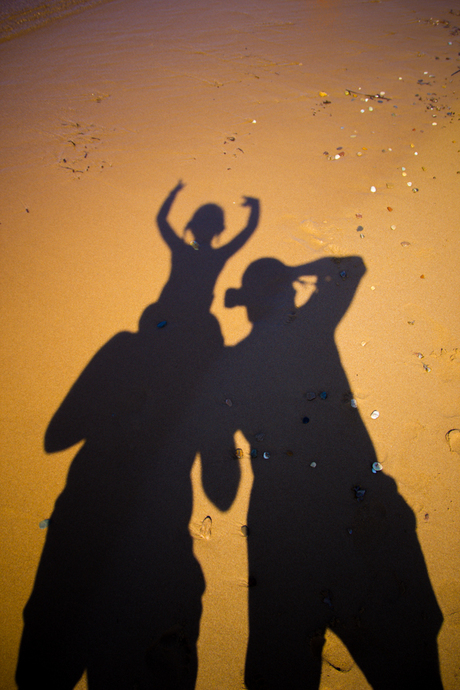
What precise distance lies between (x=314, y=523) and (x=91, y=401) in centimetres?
213

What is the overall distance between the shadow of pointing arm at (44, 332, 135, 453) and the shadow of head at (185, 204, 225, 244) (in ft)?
5.91

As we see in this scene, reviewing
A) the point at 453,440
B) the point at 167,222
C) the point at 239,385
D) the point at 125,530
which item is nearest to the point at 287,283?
the point at 239,385

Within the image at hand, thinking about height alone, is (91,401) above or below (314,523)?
above

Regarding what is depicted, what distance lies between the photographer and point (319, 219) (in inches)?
167

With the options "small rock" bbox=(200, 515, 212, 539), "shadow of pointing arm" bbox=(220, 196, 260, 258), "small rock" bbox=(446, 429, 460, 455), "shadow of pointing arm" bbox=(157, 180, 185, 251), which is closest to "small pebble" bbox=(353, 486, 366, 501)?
"small rock" bbox=(446, 429, 460, 455)

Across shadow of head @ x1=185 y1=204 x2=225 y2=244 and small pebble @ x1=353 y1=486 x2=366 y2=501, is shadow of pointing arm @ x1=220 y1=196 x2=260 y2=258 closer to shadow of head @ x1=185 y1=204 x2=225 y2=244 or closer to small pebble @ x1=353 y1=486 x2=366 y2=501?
shadow of head @ x1=185 y1=204 x2=225 y2=244

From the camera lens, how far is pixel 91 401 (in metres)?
2.92

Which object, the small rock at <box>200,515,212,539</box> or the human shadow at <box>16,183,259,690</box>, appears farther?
the small rock at <box>200,515,212,539</box>

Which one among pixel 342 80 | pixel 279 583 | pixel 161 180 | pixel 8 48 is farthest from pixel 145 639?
pixel 8 48

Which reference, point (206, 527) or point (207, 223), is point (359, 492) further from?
point (207, 223)

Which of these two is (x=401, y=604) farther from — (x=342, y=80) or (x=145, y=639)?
(x=342, y=80)

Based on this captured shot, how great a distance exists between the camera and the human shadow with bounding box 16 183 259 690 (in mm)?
2010

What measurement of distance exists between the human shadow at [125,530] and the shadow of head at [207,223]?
1.33 meters

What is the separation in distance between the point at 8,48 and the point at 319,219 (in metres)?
10.5
